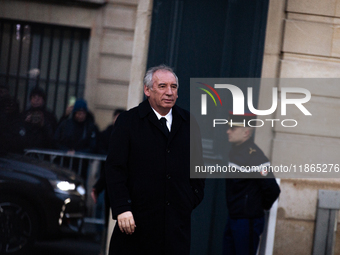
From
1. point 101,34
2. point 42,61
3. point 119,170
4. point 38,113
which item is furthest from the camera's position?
point 42,61

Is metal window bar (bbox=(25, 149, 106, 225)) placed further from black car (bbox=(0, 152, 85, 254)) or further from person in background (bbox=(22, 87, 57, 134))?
black car (bbox=(0, 152, 85, 254))

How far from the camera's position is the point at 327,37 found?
17.9ft

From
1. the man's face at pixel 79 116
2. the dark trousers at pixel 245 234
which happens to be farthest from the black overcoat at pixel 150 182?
the man's face at pixel 79 116

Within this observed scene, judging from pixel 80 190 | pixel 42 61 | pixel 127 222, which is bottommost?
pixel 80 190

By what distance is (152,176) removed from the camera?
349 centimetres

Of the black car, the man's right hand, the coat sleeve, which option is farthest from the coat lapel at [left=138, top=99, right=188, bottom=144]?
the black car

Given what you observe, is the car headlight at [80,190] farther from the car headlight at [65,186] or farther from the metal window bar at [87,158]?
the metal window bar at [87,158]

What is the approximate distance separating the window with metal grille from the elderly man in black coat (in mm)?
8510

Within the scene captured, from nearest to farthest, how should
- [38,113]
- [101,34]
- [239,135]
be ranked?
[239,135], [38,113], [101,34]

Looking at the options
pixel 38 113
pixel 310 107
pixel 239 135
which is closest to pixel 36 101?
pixel 38 113

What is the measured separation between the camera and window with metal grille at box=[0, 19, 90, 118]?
11695mm

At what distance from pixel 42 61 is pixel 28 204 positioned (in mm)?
6452

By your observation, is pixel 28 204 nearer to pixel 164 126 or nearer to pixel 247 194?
pixel 247 194

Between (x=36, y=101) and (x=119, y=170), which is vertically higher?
(x=36, y=101)
